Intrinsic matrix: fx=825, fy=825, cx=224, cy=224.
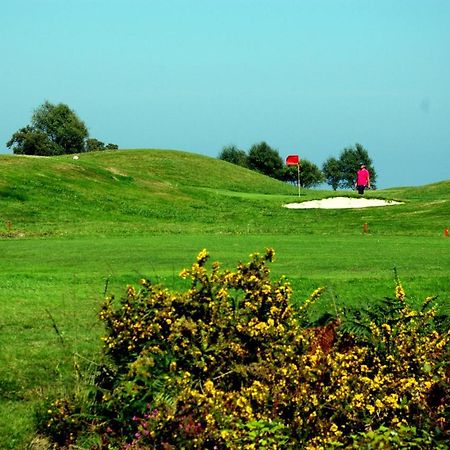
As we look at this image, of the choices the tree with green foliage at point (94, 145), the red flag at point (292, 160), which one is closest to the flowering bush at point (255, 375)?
the red flag at point (292, 160)

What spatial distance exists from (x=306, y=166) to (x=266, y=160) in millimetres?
5665

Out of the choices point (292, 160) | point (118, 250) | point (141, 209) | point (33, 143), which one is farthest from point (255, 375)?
point (33, 143)

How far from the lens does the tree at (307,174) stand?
113312 mm

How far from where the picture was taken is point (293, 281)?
12.1m

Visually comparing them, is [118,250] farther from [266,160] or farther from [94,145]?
[94,145]

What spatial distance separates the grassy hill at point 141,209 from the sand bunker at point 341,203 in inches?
→ 46.7

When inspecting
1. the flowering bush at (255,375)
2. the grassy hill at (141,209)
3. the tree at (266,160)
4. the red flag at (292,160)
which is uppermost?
the tree at (266,160)

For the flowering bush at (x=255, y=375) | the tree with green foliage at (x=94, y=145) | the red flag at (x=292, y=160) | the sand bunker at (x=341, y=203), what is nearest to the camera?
the flowering bush at (x=255, y=375)

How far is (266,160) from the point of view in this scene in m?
116

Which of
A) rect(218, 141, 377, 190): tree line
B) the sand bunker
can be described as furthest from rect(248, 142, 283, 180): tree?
the sand bunker

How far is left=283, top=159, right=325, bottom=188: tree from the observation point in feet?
372

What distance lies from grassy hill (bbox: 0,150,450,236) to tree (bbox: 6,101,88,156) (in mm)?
60839

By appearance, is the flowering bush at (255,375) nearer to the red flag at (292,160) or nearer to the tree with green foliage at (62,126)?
the red flag at (292,160)

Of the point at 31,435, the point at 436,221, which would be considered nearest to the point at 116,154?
the point at 436,221
